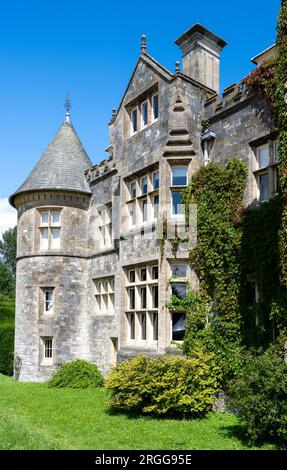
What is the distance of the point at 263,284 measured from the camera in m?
12.7

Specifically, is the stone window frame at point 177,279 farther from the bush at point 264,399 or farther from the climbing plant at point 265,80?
the climbing plant at point 265,80

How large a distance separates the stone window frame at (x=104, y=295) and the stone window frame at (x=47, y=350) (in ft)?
7.83

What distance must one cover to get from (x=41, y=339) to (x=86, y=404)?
658 centimetres

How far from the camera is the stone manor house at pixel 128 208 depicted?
15172 mm

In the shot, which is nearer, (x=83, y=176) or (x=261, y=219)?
(x=261, y=219)

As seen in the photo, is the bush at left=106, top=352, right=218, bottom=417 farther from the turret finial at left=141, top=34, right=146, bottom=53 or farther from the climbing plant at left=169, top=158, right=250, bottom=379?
the turret finial at left=141, top=34, right=146, bottom=53

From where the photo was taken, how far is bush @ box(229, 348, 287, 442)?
32.8ft

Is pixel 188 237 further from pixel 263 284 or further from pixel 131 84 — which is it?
pixel 131 84

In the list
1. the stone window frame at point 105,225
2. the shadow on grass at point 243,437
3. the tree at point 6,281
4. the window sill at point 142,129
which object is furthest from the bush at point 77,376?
the tree at point 6,281

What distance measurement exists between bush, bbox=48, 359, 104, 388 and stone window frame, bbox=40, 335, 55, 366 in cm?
124

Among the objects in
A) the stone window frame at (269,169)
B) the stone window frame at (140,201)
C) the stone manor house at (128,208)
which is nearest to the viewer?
the stone window frame at (269,169)

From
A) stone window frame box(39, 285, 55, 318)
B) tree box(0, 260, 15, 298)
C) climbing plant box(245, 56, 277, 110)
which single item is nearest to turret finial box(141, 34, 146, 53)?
climbing plant box(245, 56, 277, 110)
